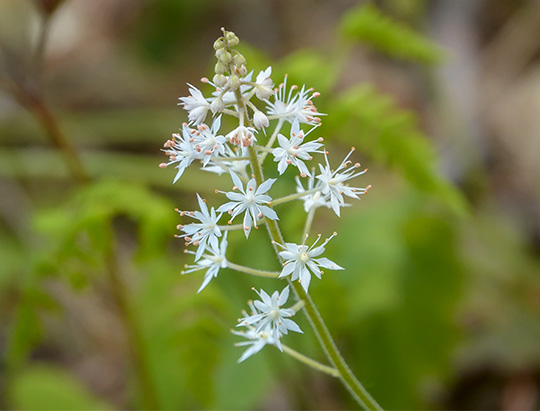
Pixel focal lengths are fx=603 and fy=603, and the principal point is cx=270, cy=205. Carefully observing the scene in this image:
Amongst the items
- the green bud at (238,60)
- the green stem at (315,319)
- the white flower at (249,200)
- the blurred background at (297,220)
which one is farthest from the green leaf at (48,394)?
the green bud at (238,60)

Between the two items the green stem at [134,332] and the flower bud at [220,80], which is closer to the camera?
the flower bud at [220,80]

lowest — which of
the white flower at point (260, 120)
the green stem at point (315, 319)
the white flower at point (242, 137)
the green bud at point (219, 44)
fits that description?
the green stem at point (315, 319)

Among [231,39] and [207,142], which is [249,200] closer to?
[207,142]

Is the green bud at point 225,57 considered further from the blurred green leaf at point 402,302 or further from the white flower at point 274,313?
the blurred green leaf at point 402,302

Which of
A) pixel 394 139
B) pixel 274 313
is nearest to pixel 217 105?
pixel 274 313

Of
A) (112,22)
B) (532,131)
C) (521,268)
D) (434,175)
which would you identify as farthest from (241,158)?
(112,22)

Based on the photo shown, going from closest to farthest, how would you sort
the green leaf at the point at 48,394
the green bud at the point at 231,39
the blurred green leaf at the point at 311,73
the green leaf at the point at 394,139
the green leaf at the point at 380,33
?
the green bud at the point at 231,39
the green leaf at the point at 394,139
the blurred green leaf at the point at 311,73
the green leaf at the point at 380,33
the green leaf at the point at 48,394

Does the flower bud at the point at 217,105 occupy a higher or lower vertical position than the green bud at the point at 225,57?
lower

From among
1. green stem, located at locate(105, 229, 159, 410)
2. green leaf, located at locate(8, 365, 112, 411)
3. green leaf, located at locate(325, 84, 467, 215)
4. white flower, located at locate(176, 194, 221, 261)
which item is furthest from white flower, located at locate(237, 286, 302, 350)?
green leaf, located at locate(8, 365, 112, 411)
